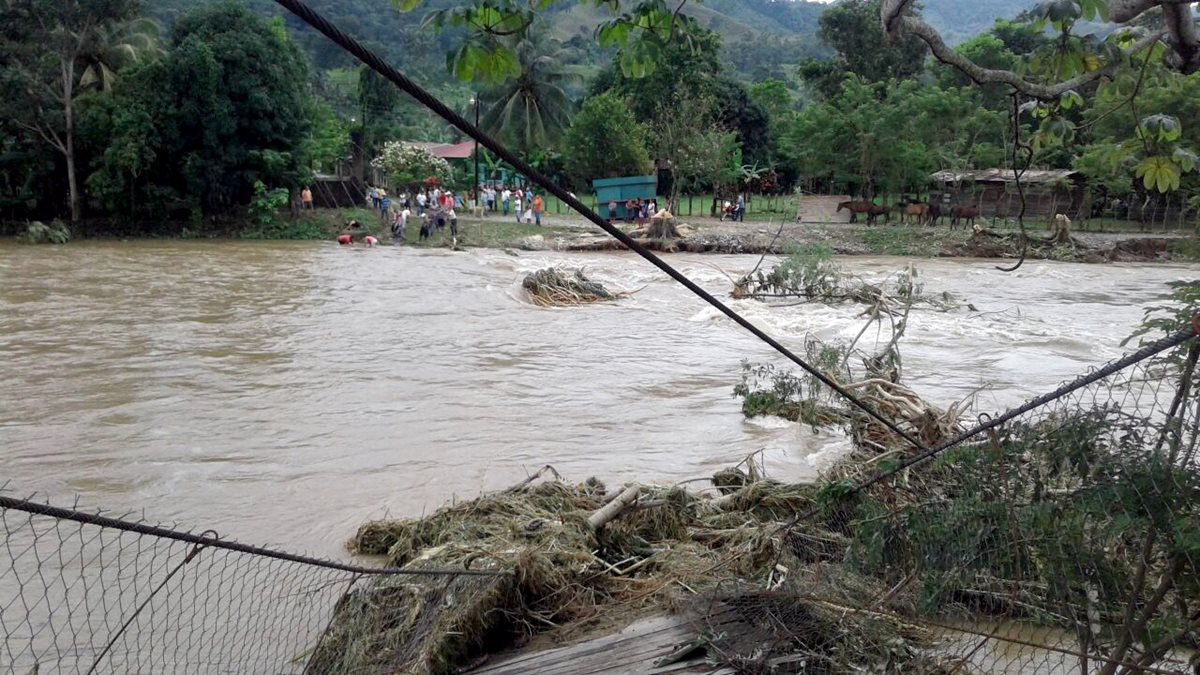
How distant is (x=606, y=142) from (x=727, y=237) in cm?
836

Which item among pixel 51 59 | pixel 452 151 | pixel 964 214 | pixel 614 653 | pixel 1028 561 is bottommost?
pixel 614 653

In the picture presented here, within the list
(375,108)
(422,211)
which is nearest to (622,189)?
(422,211)

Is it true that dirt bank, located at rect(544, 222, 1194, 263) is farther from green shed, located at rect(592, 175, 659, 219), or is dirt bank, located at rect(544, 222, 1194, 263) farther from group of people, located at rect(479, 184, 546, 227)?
green shed, located at rect(592, 175, 659, 219)

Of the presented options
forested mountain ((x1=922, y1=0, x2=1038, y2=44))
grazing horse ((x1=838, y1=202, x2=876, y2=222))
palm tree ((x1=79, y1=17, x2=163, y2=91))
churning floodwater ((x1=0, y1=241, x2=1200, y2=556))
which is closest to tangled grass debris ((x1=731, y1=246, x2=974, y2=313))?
churning floodwater ((x1=0, y1=241, x2=1200, y2=556))

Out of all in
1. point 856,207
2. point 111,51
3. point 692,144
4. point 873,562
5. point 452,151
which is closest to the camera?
point 873,562

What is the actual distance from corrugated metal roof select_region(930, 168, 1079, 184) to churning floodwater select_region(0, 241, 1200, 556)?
23.3 feet

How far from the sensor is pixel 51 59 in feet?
88.9

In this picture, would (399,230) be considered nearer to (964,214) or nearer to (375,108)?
(375,108)

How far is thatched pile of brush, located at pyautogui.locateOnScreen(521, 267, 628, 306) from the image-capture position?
17.8 m

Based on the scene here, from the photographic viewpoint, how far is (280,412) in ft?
31.4

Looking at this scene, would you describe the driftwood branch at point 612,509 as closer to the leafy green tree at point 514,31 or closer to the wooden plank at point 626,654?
the wooden plank at point 626,654

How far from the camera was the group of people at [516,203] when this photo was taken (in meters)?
32.9

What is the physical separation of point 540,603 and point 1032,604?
2007 millimetres

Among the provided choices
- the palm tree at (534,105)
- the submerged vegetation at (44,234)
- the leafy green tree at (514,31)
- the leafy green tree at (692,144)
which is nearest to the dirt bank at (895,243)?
the leafy green tree at (692,144)
